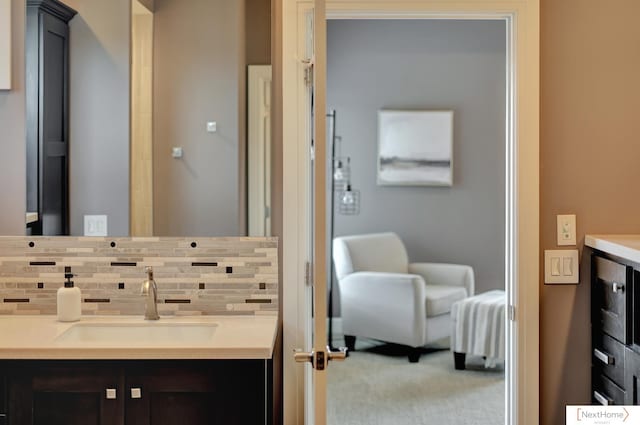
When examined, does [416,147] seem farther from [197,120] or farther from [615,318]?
[615,318]

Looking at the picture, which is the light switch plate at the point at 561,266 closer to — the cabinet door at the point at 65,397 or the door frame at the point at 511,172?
the door frame at the point at 511,172

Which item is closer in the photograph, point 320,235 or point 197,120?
point 320,235

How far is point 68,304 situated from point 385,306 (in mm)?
3285

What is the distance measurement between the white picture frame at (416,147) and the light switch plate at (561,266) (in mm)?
3675

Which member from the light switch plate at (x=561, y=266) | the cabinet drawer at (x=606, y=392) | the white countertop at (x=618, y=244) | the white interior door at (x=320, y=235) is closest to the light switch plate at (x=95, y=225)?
the white interior door at (x=320, y=235)

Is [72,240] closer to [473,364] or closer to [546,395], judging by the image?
[546,395]

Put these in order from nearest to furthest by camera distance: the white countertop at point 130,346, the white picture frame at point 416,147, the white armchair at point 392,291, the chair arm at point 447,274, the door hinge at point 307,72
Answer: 1. the white countertop at point 130,346
2. the door hinge at point 307,72
3. the white armchair at point 392,291
4. the chair arm at point 447,274
5. the white picture frame at point 416,147

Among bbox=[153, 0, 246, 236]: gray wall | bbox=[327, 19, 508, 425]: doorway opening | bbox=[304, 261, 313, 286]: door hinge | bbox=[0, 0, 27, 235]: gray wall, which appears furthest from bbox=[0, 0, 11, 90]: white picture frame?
bbox=[327, 19, 508, 425]: doorway opening

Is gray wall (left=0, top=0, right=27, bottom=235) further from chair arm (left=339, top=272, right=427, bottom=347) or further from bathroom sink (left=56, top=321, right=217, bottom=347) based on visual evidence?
chair arm (left=339, top=272, right=427, bottom=347)

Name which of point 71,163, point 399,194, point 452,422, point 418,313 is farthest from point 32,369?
point 399,194

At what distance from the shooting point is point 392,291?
5.80 metres

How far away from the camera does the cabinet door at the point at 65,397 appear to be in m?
2.54

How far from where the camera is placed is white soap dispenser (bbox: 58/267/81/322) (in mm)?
2885

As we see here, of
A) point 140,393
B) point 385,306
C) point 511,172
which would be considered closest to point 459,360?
point 385,306
